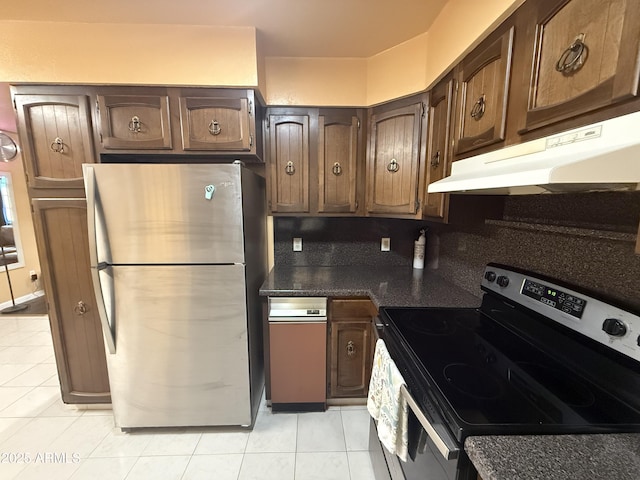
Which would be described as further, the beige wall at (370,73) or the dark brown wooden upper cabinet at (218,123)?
the dark brown wooden upper cabinet at (218,123)

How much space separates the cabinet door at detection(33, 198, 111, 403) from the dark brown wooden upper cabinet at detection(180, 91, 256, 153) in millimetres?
804

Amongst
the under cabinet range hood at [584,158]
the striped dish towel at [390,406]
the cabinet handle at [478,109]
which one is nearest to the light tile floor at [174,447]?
Answer: the striped dish towel at [390,406]

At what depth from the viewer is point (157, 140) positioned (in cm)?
164

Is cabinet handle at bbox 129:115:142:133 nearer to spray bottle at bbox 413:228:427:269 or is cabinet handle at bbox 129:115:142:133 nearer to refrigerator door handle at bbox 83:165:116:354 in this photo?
refrigerator door handle at bbox 83:165:116:354

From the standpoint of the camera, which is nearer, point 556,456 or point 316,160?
point 556,456

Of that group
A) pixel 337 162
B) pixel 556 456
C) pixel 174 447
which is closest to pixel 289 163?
pixel 337 162

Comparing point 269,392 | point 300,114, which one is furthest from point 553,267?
point 269,392

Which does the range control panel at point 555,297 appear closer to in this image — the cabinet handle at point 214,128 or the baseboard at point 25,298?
the cabinet handle at point 214,128

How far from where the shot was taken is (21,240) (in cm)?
383

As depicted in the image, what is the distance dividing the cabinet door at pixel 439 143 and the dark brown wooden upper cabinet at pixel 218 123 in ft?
3.55

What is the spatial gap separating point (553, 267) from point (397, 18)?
1488 millimetres

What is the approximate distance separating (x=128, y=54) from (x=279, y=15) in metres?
0.91

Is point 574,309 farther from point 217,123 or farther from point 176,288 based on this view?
point 217,123

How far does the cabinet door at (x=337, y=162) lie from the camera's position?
1.90 metres
